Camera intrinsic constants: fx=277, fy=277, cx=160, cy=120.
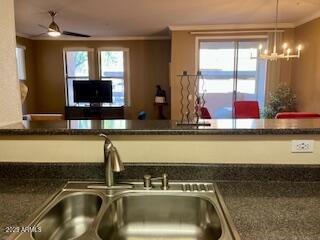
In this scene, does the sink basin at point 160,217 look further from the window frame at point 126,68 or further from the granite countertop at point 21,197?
the window frame at point 126,68

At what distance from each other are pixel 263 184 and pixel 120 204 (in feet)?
2.23

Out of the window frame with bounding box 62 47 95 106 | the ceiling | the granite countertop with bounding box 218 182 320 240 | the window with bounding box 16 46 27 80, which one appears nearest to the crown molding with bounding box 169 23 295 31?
the ceiling

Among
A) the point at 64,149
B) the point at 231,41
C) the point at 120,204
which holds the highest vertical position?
the point at 231,41

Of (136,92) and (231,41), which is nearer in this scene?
(231,41)

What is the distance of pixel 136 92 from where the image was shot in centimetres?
781

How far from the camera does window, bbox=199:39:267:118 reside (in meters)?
6.40

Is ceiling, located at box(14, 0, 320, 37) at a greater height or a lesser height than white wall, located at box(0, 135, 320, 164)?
greater

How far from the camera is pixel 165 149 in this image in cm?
139

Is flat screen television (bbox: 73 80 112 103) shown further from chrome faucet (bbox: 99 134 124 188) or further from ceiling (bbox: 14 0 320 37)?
chrome faucet (bbox: 99 134 124 188)

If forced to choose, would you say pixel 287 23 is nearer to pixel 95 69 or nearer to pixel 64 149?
pixel 95 69

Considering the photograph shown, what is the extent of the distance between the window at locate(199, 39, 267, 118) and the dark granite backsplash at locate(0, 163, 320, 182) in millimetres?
5188

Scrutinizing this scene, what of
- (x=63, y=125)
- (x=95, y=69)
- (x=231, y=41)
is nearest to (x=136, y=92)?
(x=95, y=69)

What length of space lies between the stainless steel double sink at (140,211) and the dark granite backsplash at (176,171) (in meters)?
0.09

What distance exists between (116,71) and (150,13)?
126 inches
